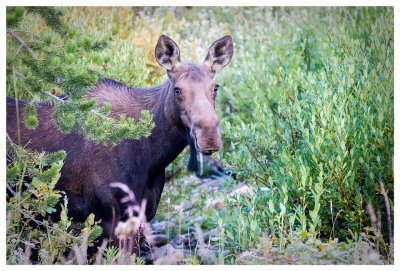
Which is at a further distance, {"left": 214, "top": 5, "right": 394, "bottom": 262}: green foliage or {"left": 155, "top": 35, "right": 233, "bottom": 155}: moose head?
{"left": 214, "top": 5, "right": 394, "bottom": 262}: green foliage

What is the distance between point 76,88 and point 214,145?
136 cm

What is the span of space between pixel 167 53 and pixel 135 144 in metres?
1.08

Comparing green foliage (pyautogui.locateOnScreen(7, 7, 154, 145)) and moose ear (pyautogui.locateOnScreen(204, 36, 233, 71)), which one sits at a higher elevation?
moose ear (pyautogui.locateOnScreen(204, 36, 233, 71))

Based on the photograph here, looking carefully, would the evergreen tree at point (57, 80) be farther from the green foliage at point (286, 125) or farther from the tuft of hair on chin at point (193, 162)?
the tuft of hair on chin at point (193, 162)

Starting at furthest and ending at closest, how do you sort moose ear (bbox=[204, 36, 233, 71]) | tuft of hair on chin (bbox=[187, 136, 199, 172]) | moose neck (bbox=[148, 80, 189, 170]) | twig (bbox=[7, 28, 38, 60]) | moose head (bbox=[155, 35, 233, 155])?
1. tuft of hair on chin (bbox=[187, 136, 199, 172])
2. moose ear (bbox=[204, 36, 233, 71])
3. moose neck (bbox=[148, 80, 189, 170])
4. moose head (bbox=[155, 35, 233, 155])
5. twig (bbox=[7, 28, 38, 60])

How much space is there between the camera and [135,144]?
16.7 ft

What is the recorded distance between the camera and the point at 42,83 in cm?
375

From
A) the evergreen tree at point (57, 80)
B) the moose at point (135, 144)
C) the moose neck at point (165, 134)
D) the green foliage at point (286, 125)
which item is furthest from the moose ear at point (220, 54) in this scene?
the evergreen tree at point (57, 80)

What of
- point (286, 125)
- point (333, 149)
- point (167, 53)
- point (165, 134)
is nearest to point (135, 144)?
point (165, 134)

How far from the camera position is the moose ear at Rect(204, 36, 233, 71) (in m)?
5.16

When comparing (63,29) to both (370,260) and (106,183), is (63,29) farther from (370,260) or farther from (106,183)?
(370,260)

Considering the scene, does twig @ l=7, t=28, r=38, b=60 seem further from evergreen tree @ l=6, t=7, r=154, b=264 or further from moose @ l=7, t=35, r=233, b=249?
moose @ l=7, t=35, r=233, b=249

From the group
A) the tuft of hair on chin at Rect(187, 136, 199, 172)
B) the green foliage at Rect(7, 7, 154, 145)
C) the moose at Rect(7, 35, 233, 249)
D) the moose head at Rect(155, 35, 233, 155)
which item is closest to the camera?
the green foliage at Rect(7, 7, 154, 145)

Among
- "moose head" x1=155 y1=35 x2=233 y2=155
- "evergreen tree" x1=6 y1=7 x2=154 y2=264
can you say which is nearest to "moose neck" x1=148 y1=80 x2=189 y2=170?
"moose head" x1=155 y1=35 x2=233 y2=155
